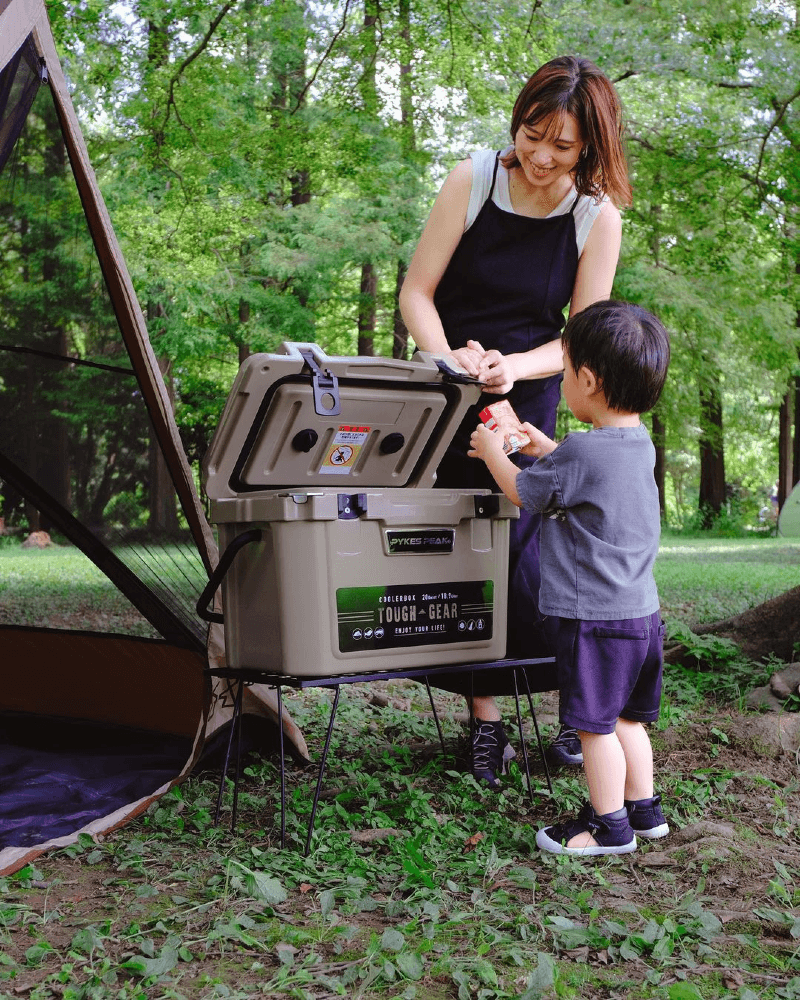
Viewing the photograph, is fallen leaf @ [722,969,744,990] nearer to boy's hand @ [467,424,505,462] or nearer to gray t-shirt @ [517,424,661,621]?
gray t-shirt @ [517,424,661,621]

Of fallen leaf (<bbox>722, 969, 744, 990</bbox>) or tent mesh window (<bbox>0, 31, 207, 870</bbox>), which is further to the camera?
tent mesh window (<bbox>0, 31, 207, 870</bbox>)

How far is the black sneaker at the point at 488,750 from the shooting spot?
3275 millimetres

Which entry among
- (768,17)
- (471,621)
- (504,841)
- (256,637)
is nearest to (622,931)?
(504,841)

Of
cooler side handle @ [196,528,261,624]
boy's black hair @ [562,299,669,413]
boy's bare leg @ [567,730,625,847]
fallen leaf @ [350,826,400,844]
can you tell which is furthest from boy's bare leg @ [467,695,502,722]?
boy's black hair @ [562,299,669,413]

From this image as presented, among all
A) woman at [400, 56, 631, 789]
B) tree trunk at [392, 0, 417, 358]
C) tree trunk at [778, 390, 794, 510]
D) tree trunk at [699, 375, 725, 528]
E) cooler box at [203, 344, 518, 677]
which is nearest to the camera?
cooler box at [203, 344, 518, 677]

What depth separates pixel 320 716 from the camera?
4438mm

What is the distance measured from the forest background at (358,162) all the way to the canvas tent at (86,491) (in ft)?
0.10

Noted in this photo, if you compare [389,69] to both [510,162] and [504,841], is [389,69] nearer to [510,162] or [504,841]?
[510,162]

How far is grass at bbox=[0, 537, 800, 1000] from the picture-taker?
6.44 feet

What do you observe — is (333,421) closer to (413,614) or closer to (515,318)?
(413,614)

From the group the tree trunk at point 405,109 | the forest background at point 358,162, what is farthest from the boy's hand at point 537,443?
the tree trunk at point 405,109

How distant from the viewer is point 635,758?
9.12 feet

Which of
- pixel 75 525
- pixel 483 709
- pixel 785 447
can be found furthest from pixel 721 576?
pixel 785 447

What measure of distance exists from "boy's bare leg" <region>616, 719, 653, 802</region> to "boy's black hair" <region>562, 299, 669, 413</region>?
818 millimetres
